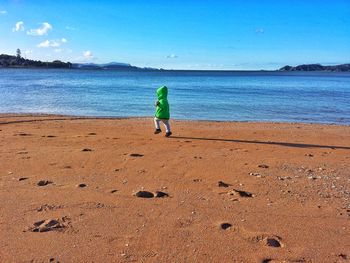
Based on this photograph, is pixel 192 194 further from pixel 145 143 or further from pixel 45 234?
pixel 145 143

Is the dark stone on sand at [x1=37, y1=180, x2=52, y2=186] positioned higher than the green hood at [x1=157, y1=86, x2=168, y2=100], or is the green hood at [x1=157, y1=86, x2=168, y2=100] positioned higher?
the green hood at [x1=157, y1=86, x2=168, y2=100]

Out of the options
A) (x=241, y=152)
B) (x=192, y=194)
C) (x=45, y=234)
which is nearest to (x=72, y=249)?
(x=45, y=234)

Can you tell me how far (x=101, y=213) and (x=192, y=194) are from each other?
4.78 ft

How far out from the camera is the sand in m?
4.39

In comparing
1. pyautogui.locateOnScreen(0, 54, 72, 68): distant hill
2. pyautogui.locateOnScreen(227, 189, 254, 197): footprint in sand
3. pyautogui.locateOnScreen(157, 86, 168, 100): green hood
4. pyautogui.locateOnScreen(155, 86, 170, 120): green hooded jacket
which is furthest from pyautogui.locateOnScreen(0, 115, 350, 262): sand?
pyautogui.locateOnScreen(0, 54, 72, 68): distant hill

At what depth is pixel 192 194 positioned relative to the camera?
6266 millimetres

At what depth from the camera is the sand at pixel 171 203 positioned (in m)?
4.39

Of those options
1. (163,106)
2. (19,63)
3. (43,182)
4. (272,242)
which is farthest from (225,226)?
(19,63)

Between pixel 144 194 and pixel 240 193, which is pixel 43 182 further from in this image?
pixel 240 193

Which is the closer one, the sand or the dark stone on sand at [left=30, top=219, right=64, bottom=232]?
the sand

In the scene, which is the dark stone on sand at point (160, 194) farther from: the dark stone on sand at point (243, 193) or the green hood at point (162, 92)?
the green hood at point (162, 92)

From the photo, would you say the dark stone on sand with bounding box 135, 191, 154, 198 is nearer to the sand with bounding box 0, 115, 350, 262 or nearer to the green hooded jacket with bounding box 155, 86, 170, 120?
the sand with bounding box 0, 115, 350, 262

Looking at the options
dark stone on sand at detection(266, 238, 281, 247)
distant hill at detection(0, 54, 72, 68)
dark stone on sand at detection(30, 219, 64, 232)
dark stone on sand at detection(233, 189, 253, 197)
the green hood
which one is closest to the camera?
dark stone on sand at detection(266, 238, 281, 247)

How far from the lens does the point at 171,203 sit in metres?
5.79
